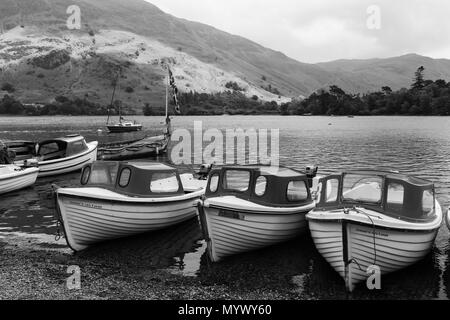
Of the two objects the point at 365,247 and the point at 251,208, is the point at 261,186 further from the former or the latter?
the point at 365,247

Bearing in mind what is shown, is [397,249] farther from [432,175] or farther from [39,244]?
[432,175]

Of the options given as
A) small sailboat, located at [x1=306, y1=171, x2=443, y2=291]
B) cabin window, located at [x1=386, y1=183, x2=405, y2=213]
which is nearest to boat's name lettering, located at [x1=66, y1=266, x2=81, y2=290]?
small sailboat, located at [x1=306, y1=171, x2=443, y2=291]

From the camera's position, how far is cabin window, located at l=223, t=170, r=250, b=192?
1900 cm

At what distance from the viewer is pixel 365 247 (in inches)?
597

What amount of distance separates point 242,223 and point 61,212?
794cm

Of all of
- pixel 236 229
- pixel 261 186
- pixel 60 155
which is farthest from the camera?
pixel 60 155

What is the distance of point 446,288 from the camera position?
15.6 m

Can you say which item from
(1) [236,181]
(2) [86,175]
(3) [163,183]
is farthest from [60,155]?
(1) [236,181]

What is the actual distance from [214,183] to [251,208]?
2.87 metres

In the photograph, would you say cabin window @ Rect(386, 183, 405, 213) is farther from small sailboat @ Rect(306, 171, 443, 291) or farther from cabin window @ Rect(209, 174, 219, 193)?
cabin window @ Rect(209, 174, 219, 193)

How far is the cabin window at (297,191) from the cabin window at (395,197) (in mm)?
4418
